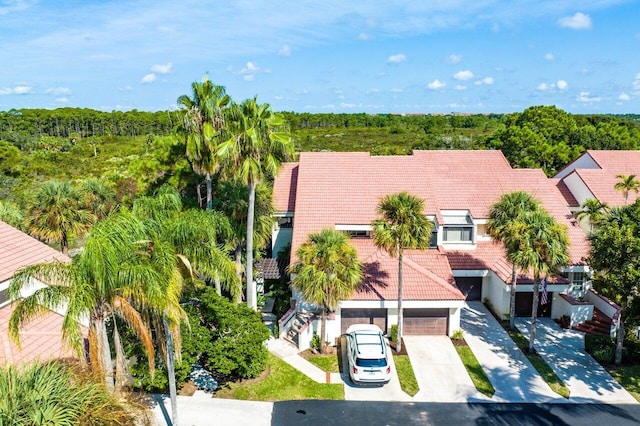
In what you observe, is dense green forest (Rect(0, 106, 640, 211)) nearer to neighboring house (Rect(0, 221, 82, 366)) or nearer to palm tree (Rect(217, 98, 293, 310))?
palm tree (Rect(217, 98, 293, 310))

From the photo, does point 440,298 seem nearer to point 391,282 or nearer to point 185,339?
point 391,282

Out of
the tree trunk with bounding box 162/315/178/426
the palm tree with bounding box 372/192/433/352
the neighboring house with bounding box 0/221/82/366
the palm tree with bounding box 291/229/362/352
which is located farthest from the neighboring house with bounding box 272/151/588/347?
the neighboring house with bounding box 0/221/82/366

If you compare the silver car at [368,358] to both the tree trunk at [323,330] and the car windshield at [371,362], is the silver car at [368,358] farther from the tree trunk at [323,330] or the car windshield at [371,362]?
the tree trunk at [323,330]

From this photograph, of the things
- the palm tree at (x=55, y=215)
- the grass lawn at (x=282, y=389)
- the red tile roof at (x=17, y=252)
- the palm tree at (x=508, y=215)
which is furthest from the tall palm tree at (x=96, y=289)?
the palm tree at (x=508, y=215)

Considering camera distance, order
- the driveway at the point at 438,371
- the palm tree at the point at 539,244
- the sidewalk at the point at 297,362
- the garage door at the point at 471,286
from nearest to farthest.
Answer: the driveway at the point at 438,371
the sidewalk at the point at 297,362
the palm tree at the point at 539,244
the garage door at the point at 471,286

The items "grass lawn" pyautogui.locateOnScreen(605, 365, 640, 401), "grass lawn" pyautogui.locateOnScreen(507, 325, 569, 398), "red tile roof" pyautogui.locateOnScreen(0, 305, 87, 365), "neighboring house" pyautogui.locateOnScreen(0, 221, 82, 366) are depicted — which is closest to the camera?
"red tile roof" pyautogui.locateOnScreen(0, 305, 87, 365)

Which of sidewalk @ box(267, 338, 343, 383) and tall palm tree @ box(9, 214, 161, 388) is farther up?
tall palm tree @ box(9, 214, 161, 388)
